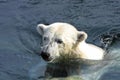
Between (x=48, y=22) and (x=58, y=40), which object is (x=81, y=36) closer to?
(x=58, y=40)

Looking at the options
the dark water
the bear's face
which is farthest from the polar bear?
the dark water

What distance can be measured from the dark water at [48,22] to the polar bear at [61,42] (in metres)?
0.44

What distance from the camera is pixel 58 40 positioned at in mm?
9594

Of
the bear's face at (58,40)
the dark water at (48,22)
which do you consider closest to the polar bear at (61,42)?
the bear's face at (58,40)

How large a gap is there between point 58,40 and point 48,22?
3.77 meters

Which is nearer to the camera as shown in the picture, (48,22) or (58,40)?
(58,40)

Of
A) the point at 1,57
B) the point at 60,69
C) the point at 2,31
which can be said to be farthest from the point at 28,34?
the point at 60,69

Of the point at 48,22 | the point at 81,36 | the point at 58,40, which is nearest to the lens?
the point at 58,40

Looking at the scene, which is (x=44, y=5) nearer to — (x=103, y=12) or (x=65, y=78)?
(x=103, y=12)

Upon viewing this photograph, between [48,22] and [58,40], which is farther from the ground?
[58,40]

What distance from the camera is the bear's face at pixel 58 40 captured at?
9391 millimetres

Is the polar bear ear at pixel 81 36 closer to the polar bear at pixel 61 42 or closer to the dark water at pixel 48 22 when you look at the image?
the polar bear at pixel 61 42

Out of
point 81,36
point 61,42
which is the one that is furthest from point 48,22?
point 61,42

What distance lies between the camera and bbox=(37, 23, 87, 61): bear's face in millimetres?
9391
